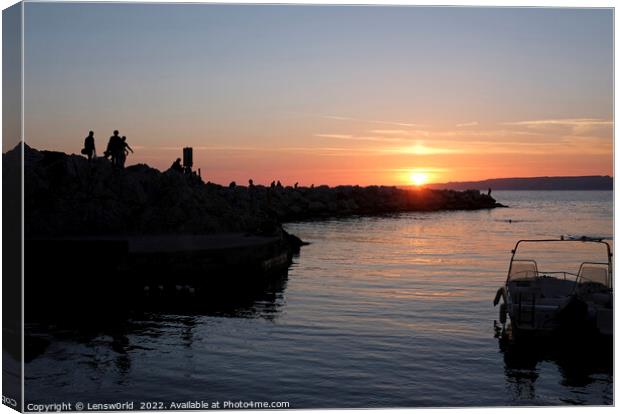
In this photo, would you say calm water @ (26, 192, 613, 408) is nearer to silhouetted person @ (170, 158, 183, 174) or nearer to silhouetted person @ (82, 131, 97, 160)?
silhouetted person @ (82, 131, 97, 160)

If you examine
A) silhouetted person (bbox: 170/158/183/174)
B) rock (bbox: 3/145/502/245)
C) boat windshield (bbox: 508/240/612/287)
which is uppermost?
silhouetted person (bbox: 170/158/183/174)

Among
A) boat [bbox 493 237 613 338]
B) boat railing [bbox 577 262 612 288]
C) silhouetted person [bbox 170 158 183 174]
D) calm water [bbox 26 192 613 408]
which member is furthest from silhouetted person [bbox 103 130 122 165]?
boat railing [bbox 577 262 612 288]

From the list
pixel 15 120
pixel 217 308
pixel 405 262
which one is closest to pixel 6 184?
pixel 15 120

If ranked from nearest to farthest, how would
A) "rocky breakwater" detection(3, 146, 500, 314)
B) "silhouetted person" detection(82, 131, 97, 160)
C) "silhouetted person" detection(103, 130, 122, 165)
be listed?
1. "rocky breakwater" detection(3, 146, 500, 314)
2. "silhouetted person" detection(82, 131, 97, 160)
3. "silhouetted person" detection(103, 130, 122, 165)

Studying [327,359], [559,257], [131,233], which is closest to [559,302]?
[327,359]

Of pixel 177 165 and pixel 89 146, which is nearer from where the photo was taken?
pixel 89 146

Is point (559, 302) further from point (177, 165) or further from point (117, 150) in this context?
point (177, 165)

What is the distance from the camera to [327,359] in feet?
61.0

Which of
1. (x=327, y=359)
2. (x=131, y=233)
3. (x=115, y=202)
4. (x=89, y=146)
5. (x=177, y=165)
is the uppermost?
(x=89, y=146)

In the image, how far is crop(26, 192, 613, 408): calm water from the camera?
1587cm

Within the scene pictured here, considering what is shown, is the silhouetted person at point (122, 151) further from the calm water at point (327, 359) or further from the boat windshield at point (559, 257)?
the boat windshield at point (559, 257)

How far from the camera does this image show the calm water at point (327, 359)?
52.1ft

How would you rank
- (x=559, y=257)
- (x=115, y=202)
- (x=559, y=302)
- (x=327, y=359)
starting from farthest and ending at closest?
(x=559, y=257)
(x=115, y=202)
(x=559, y=302)
(x=327, y=359)

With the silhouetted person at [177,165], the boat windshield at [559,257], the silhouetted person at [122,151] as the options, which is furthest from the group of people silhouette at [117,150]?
the boat windshield at [559,257]
